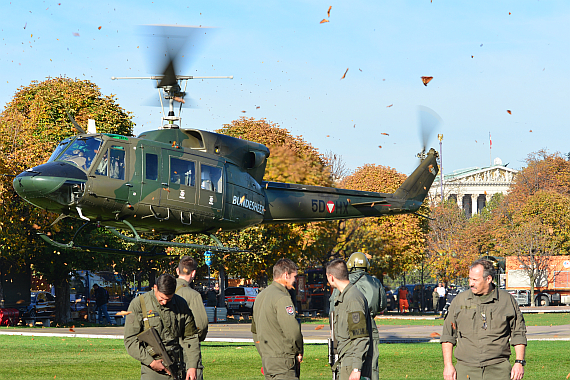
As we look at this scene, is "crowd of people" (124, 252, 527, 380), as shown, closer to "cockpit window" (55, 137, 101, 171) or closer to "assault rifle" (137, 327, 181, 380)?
"assault rifle" (137, 327, 181, 380)

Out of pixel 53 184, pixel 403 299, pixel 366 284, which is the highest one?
pixel 53 184

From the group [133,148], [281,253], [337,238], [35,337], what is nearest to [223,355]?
[133,148]

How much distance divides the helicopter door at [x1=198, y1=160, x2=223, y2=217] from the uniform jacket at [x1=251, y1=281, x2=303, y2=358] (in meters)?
8.74

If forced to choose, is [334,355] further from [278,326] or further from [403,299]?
[403,299]

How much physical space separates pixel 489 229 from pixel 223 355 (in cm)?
5946

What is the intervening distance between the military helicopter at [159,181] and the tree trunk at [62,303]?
2018 cm

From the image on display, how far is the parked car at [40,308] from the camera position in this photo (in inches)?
1371

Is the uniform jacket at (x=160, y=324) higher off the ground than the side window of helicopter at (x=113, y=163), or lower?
lower

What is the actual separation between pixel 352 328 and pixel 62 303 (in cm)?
3099

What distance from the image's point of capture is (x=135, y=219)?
50.1 ft

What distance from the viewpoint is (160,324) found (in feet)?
23.2

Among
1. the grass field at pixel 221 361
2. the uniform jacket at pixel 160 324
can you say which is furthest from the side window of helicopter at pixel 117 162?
the uniform jacket at pixel 160 324

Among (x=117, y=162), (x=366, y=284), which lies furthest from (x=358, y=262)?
(x=117, y=162)

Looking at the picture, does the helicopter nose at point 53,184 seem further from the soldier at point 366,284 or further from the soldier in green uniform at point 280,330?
the soldier in green uniform at point 280,330
